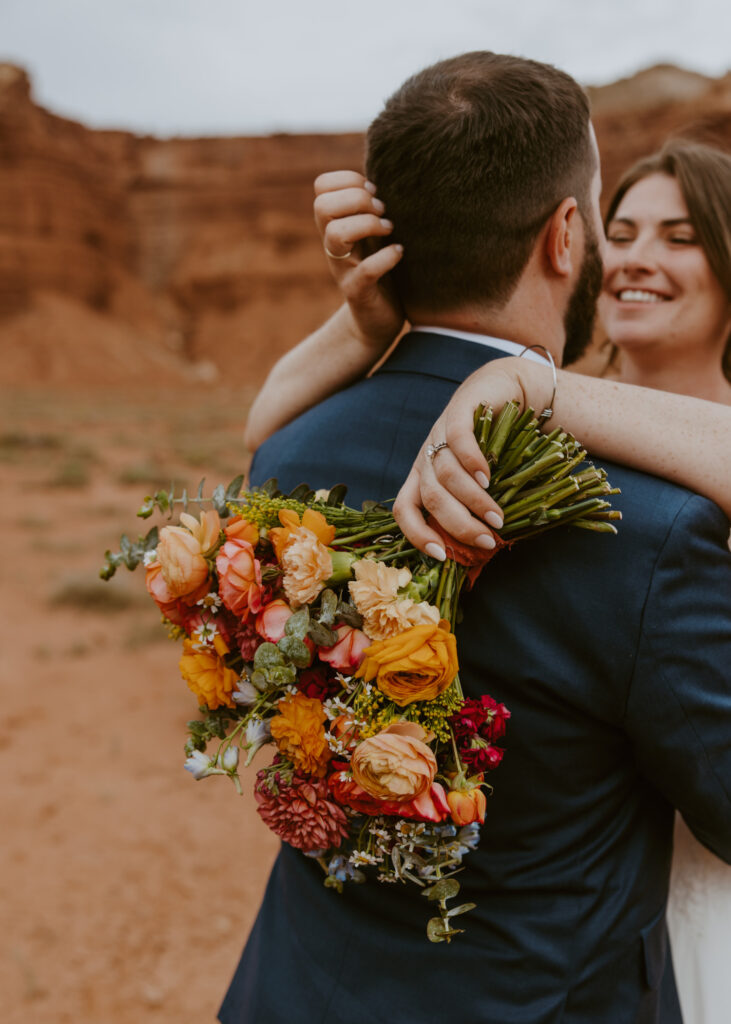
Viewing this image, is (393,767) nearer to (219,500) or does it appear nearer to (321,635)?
(321,635)

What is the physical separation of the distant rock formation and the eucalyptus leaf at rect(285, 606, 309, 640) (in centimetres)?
3298

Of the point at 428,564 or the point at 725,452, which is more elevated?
the point at 725,452

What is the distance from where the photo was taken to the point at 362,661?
1.23 meters

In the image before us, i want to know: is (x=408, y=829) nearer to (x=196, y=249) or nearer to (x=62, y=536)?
(x=62, y=536)

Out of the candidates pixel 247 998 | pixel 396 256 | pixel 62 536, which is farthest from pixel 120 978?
pixel 62 536

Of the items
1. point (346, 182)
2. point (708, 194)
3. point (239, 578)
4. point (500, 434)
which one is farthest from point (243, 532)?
point (708, 194)

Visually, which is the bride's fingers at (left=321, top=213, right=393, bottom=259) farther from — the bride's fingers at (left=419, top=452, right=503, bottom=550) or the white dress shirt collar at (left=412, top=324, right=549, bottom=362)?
the bride's fingers at (left=419, top=452, right=503, bottom=550)

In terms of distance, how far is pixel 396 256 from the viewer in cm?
155

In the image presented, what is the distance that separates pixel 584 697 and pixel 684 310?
6.03ft

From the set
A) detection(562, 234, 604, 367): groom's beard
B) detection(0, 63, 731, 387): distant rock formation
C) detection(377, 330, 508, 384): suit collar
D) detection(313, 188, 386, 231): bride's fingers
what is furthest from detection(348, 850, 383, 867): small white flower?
detection(0, 63, 731, 387): distant rock formation

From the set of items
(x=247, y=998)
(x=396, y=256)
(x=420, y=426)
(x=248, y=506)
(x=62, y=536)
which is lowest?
(x=62, y=536)

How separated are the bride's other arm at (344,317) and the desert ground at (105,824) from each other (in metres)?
2.98

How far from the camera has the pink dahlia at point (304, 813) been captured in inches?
49.4

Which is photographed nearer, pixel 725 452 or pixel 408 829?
pixel 408 829
